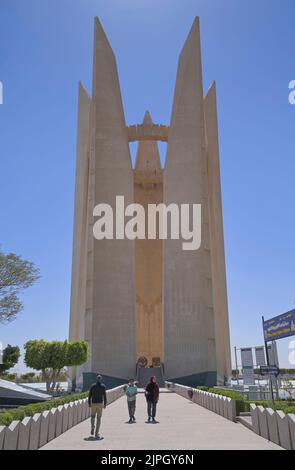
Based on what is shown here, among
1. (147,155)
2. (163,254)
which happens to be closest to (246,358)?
(163,254)


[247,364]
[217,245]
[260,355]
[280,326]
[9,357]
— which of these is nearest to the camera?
[280,326]

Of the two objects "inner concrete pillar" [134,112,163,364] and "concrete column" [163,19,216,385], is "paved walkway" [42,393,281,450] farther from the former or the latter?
"inner concrete pillar" [134,112,163,364]

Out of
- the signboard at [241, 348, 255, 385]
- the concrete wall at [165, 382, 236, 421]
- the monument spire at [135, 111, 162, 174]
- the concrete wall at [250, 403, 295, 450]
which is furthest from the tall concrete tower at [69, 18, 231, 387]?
the concrete wall at [250, 403, 295, 450]

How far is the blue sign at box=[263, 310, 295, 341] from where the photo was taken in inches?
476

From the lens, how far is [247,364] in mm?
24109

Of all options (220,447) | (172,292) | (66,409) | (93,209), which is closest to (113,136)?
(93,209)

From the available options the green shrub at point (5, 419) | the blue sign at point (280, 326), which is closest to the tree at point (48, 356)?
the blue sign at point (280, 326)

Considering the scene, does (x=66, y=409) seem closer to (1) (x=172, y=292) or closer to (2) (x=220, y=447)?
(2) (x=220, y=447)

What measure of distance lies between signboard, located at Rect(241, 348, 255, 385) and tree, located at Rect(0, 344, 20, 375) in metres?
11.8

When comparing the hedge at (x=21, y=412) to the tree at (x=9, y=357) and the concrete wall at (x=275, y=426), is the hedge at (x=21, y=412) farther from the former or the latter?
the tree at (x=9, y=357)

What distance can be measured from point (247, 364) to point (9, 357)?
12368 mm

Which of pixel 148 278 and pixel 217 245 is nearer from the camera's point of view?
pixel 217 245

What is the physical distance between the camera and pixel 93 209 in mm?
33562

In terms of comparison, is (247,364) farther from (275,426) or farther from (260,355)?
(275,426)
